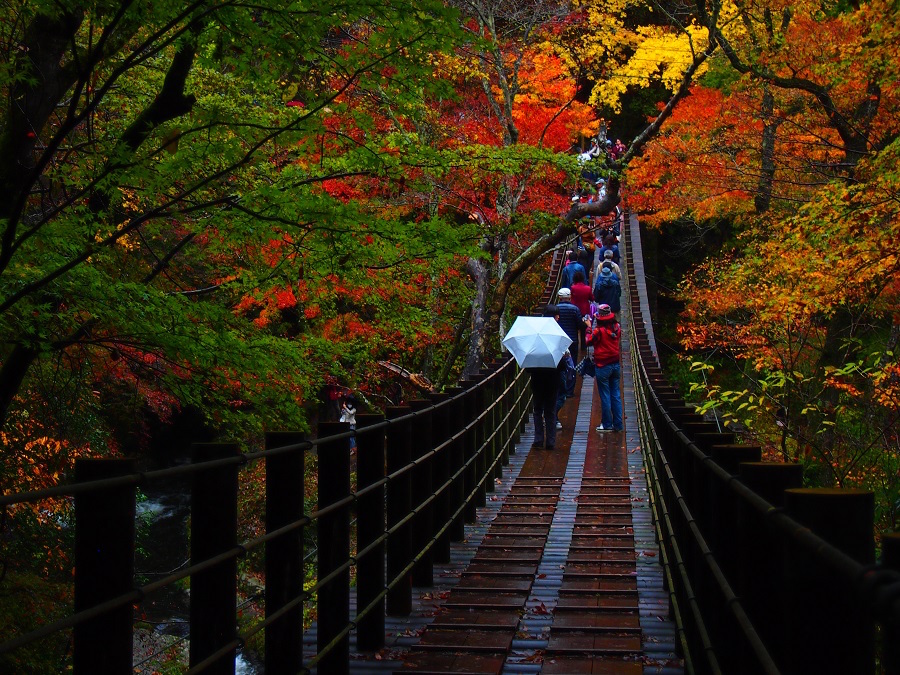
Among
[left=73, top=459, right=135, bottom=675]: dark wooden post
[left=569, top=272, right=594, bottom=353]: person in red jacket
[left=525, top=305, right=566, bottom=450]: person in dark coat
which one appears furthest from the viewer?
[left=569, top=272, right=594, bottom=353]: person in red jacket

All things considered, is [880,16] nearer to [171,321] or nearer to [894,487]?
[894,487]

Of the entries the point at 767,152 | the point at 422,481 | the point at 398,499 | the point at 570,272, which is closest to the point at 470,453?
the point at 422,481

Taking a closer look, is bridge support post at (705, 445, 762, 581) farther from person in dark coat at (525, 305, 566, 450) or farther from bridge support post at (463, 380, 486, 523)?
person in dark coat at (525, 305, 566, 450)

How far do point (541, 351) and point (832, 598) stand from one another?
8.69m

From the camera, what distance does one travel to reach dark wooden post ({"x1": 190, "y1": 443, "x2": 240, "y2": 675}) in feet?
9.16

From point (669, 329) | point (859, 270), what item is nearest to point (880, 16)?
point (859, 270)

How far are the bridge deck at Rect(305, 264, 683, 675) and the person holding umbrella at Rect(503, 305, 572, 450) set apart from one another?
136cm

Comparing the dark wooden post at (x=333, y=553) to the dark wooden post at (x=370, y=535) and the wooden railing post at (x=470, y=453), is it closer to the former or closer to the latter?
the dark wooden post at (x=370, y=535)

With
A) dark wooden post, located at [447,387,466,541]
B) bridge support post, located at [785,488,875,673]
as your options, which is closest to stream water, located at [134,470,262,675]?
dark wooden post, located at [447,387,466,541]

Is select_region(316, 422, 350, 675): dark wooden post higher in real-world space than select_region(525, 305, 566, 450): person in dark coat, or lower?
A: lower

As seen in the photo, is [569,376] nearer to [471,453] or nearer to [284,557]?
[471,453]

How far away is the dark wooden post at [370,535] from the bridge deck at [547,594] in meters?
0.11

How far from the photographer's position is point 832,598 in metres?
1.91

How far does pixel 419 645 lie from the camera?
467 cm
